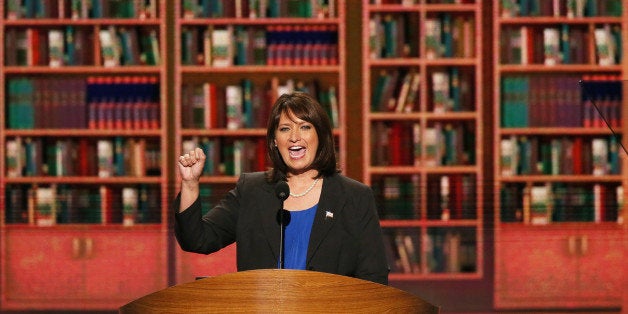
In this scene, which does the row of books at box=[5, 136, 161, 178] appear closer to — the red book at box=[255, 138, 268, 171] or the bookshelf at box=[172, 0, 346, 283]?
the bookshelf at box=[172, 0, 346, 283]

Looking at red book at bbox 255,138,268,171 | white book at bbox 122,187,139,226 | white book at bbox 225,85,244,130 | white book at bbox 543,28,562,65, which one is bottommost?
white book at bbox 122,187,139,226

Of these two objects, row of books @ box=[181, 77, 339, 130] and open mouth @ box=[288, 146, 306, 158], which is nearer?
open mouth @ box=[288, 146, 306, 158]

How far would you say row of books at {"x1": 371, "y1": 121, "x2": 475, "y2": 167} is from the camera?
4488mm

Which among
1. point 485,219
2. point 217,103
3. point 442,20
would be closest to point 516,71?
point 442,20

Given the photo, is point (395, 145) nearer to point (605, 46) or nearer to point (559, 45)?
point (559, 45)

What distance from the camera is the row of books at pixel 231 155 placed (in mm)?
4520

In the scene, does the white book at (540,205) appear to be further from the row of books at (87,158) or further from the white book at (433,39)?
the row of books at (87,158)

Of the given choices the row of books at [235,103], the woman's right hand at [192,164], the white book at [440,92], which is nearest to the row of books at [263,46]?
the row of books at [235,103]

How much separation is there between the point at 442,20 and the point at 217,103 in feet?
3.87

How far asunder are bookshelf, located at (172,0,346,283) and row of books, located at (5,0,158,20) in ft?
0.63

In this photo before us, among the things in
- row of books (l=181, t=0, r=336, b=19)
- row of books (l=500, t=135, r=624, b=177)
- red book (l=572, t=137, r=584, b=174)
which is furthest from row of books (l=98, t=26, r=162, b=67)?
red book (l=572, t=137, r=584, b=174)

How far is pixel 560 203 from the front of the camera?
446cm

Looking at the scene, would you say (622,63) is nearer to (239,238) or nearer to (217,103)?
(217,103)

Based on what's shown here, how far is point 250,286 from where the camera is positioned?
1.48 meters
